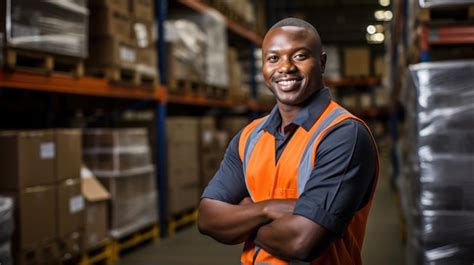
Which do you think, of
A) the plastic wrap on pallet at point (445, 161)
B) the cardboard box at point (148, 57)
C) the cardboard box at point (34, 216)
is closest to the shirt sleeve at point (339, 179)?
the plastic wrap on pallet at point (445, 161)

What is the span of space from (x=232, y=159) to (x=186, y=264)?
3.41 meters

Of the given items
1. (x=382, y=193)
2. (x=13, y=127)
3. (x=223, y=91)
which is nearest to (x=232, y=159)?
(x=13, y=127)

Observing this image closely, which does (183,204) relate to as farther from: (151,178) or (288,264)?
(288,264)

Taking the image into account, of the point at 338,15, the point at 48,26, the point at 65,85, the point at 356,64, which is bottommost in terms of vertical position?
the point at 65,85

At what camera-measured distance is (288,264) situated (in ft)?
6.37

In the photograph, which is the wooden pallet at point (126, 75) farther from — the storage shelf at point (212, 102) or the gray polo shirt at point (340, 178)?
the gray polo shirt at point (340, 178)

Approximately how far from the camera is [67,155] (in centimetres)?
457

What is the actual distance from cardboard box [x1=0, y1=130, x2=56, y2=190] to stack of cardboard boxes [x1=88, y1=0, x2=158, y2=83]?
139 centimetres

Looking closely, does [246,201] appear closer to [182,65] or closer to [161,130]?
[161,130]

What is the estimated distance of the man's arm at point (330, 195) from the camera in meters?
1.84

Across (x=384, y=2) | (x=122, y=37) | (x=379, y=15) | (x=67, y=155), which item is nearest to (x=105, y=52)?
(x=122, y=37)

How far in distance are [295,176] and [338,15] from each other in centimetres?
1767

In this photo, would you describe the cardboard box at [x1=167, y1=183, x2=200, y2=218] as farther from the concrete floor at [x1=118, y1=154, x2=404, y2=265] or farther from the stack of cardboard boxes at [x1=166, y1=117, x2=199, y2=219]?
the concrete floor at [x1=118, y1=154, x2=404, y2=265]

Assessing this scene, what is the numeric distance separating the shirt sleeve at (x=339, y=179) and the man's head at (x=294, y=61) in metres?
0.22
